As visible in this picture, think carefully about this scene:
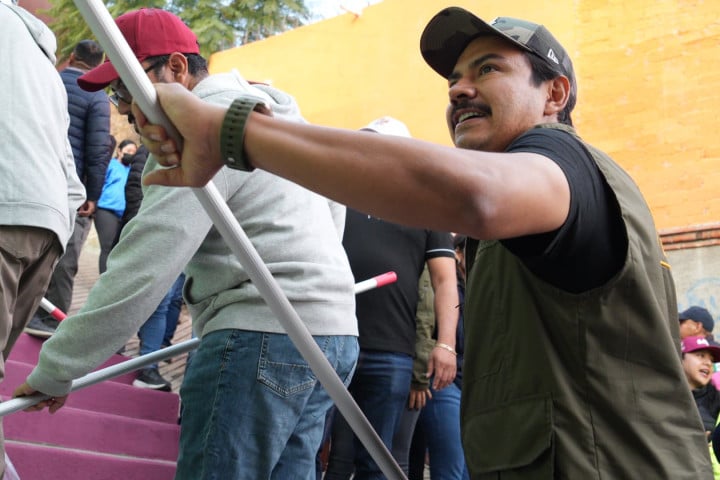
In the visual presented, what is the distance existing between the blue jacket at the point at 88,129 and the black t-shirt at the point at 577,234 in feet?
14.3

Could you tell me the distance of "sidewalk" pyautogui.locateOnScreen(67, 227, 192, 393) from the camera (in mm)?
6984

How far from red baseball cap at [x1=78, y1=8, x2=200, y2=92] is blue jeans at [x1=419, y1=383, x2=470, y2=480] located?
95.6 inches

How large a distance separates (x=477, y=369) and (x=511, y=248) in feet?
1.27

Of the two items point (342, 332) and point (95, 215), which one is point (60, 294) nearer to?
point (95, 215)

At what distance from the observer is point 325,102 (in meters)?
13.9

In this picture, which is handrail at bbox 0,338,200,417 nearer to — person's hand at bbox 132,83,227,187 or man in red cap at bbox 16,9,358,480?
man in red cap at bbox 16,9,358,480

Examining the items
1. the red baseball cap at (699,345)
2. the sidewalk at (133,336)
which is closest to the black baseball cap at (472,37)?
the sidewalk at (133,336)

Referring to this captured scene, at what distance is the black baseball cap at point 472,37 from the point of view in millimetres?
2000

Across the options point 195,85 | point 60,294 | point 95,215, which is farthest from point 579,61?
point 195,85

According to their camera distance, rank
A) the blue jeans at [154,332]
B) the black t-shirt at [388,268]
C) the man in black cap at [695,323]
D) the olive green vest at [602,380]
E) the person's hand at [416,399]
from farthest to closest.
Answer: the man in black cap at [695,323] → the blue jeans at [154,332] → the person's hand at [416,399] → the black t-shirt at [388,268] → the olive green vest at [602,380]

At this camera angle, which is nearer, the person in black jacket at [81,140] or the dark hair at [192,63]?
the dark hair at [192,63]

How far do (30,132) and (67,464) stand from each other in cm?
175

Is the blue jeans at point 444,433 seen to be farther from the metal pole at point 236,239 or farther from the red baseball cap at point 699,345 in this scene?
the metal pole at point 236,239

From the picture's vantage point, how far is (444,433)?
4.50 m
